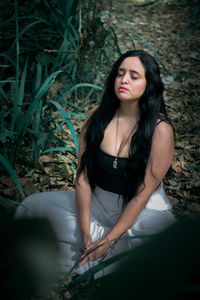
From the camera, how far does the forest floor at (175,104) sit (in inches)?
88.4

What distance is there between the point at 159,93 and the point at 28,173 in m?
1.13

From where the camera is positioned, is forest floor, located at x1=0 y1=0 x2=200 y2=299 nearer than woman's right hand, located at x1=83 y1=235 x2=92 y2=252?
No

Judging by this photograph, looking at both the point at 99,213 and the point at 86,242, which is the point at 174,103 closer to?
the point at 99,213

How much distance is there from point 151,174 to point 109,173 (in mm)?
228

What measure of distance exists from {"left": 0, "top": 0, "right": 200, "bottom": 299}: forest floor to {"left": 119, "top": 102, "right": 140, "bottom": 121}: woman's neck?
0.58 metres

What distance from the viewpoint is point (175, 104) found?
344cm

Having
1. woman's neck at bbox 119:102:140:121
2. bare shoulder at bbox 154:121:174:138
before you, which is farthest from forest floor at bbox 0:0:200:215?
woman's neck at bbox 119:102:140:121

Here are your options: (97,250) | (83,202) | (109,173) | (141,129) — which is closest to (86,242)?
(97,250)

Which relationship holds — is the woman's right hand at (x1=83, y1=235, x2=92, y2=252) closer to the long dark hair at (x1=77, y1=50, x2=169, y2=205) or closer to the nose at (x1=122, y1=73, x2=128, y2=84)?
the long dark hair at (x1=77, y1=50, x2=169, y2=205)

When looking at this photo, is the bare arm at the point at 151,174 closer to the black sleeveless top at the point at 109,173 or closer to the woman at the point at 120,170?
the woman at the point at 120,170

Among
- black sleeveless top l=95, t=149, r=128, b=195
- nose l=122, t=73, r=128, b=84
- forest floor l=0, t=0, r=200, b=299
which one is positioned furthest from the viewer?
forest floor l=0, t=0, r=200, b=299

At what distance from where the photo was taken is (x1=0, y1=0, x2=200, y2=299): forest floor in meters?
2.25

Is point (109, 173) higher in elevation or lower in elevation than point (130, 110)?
lower

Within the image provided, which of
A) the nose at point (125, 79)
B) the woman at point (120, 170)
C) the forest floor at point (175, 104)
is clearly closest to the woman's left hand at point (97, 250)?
the woman at point (120, 170)
